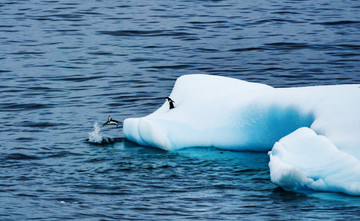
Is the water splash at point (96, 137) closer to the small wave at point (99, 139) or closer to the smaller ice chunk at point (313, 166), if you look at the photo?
the small wave at point (99, 139)

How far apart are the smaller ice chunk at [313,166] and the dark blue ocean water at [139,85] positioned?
143 millimetres

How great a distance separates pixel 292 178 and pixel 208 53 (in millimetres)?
11705

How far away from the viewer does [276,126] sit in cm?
1231

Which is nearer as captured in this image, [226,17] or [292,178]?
[292,178]

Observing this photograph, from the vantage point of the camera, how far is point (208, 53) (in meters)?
21.9

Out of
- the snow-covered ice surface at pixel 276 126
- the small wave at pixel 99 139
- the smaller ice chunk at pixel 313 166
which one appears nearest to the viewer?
the smaller ice chunk at pixel 313 166

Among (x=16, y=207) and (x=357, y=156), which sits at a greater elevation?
(x=357, y=156)

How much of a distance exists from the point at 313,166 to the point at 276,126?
1915mm

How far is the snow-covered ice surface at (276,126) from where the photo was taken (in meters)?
10.4

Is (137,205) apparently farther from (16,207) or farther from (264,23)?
(264,23)

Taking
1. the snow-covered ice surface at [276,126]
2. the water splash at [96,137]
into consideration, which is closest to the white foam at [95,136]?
the water splash at [96,137]

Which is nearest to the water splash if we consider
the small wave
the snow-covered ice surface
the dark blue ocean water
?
the small wave

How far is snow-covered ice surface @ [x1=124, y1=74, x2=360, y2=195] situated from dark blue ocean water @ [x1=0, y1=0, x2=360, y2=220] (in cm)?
21

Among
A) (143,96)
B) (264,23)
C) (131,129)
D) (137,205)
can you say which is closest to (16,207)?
(137,205)
